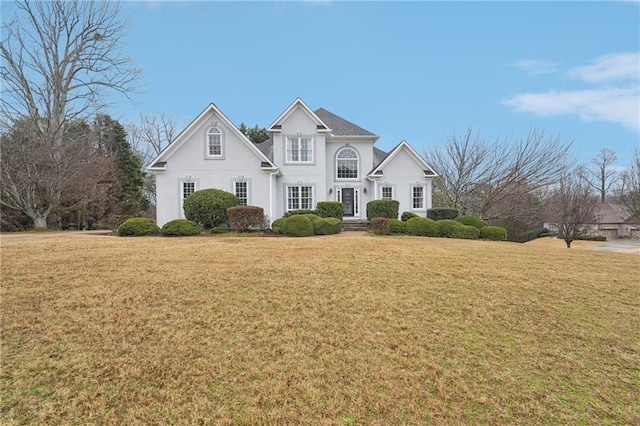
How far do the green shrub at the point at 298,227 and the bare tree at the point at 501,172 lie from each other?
1506 cm

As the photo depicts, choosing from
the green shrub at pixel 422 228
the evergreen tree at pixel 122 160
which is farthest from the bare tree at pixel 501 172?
the evergreen tree at pixel 122 160

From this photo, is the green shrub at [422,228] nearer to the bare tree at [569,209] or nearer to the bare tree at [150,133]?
the bare tree at [569,209]

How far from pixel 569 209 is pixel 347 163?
16.6 meters

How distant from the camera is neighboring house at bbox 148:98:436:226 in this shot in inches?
755

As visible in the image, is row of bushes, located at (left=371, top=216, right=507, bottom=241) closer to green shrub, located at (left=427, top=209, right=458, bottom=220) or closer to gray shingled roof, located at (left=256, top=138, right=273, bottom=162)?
green shrub, located at (left=427, top=209, right=458, bottom=220)

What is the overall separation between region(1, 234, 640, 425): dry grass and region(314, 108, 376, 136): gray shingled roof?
16.4 meters

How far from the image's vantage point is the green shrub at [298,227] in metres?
15.4

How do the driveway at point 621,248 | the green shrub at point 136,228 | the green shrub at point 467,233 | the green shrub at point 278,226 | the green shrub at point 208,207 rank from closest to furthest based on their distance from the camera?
1. the green shrub at point 136,228
2. the green shrub at point 278,226
3. the green shrub at point 467,233
4. the green shrub at point 208,207
5. the driveway at point 621,248

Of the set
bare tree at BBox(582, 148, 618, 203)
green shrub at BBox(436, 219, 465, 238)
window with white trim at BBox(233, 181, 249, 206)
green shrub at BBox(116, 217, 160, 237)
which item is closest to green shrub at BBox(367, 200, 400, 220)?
green shrub at BBox(436, 219, 465, 238)

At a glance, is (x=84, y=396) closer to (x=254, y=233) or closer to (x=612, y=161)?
(x=254, y=233)

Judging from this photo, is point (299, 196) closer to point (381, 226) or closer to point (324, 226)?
point (324, 226)

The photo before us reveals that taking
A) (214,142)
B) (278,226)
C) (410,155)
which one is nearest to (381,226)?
(278,226)

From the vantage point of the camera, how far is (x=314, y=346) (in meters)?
4.30

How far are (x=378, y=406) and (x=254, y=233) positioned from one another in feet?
44.9
